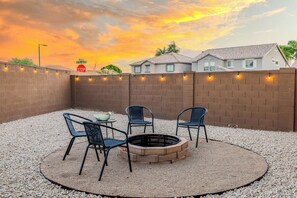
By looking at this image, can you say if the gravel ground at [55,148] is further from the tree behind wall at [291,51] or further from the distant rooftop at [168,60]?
the tree behind wall at [291,51]

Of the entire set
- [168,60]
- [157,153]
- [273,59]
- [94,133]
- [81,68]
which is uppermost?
[168,60]

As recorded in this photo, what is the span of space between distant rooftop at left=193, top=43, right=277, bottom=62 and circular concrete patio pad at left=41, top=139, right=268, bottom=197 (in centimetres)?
1858

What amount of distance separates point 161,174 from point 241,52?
21.1 meters

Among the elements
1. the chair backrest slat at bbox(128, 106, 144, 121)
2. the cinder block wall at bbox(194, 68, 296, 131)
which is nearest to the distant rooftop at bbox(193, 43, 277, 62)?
the cinder block wall at bbox(194, 68, 296, 131)

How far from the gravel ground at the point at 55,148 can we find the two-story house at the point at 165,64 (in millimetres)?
17451

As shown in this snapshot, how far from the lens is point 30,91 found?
29.6 ft

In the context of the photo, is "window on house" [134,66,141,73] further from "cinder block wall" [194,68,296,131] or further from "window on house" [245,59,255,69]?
"cinder block wall" [194,68,296,131]

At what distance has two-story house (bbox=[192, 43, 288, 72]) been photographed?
20.9m

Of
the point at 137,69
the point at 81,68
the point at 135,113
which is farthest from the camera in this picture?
the point at 137,69

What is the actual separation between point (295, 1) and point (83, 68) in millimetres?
10396

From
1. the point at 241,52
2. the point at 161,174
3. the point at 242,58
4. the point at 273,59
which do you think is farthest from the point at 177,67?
the point at 161,174

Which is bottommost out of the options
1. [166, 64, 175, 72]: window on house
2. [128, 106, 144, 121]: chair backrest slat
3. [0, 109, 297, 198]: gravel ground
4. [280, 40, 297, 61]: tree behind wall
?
[0, 109, 297, 198]: gravel ground

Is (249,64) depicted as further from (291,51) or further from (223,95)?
(223,95)

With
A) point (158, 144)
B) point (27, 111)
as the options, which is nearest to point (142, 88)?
point (27, 111)
